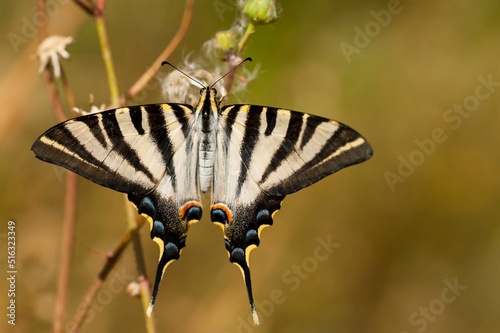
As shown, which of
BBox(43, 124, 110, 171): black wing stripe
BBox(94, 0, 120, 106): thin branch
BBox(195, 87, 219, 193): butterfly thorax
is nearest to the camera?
BBox(43, 124, 110, 171): black wing stripe

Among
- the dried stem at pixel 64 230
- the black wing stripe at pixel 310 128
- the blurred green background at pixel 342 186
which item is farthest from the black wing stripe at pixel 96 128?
the blurred green background at pixel 342 186

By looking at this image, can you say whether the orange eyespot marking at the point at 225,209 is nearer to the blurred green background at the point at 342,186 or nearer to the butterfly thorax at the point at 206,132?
the butterfly thorax at the point at 206,132

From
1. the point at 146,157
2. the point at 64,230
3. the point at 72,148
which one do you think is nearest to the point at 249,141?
the point at 146,157

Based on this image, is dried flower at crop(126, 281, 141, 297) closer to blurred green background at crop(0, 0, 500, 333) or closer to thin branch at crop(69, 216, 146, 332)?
thin branch at crop(69, 216, 146, 332)

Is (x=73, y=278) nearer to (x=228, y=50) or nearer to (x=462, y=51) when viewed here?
(x=228, y=50)

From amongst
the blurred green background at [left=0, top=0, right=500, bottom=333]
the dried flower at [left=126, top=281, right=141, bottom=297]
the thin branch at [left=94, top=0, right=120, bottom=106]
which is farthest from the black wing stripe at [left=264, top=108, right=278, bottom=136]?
the blurred green background at [left=0, top=0, right=500, bottom=333]

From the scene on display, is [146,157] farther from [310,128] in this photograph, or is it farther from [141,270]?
[310,128]

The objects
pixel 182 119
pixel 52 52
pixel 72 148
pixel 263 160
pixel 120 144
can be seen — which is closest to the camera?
pixel 72 148

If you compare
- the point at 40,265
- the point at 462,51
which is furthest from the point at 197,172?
the point at 462,51
